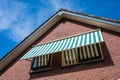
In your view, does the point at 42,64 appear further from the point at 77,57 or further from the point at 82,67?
the point at 82,67

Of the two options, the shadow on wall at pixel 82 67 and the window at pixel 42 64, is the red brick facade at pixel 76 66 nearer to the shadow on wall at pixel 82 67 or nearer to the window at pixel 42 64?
the shadow on wall at pixel 82 67

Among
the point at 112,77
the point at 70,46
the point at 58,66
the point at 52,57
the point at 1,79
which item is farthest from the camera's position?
the point at 1,79

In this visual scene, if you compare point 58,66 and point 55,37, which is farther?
point 55,37

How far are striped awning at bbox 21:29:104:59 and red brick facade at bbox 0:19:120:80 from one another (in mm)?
970

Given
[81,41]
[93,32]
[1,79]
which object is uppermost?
[93,32]

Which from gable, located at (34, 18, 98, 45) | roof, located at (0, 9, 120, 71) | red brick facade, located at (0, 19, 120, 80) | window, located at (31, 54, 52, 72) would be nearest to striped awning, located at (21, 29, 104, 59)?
gable, located at (34, 18, 98, 45)

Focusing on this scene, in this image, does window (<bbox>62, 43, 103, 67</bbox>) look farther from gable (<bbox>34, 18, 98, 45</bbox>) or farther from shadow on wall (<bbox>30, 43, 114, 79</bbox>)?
gable (<bbox>34, 18, 98, 45</bbox>)

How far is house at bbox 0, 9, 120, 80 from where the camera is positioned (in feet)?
39.4

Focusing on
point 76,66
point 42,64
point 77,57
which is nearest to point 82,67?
point 76,66

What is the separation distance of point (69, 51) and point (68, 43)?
3.90 feet

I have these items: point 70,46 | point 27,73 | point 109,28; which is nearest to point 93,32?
point 109,28

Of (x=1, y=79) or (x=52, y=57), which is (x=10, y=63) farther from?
(x=52, y=57)

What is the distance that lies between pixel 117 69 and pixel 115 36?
10.3ft

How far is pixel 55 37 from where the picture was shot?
52.0 feet
